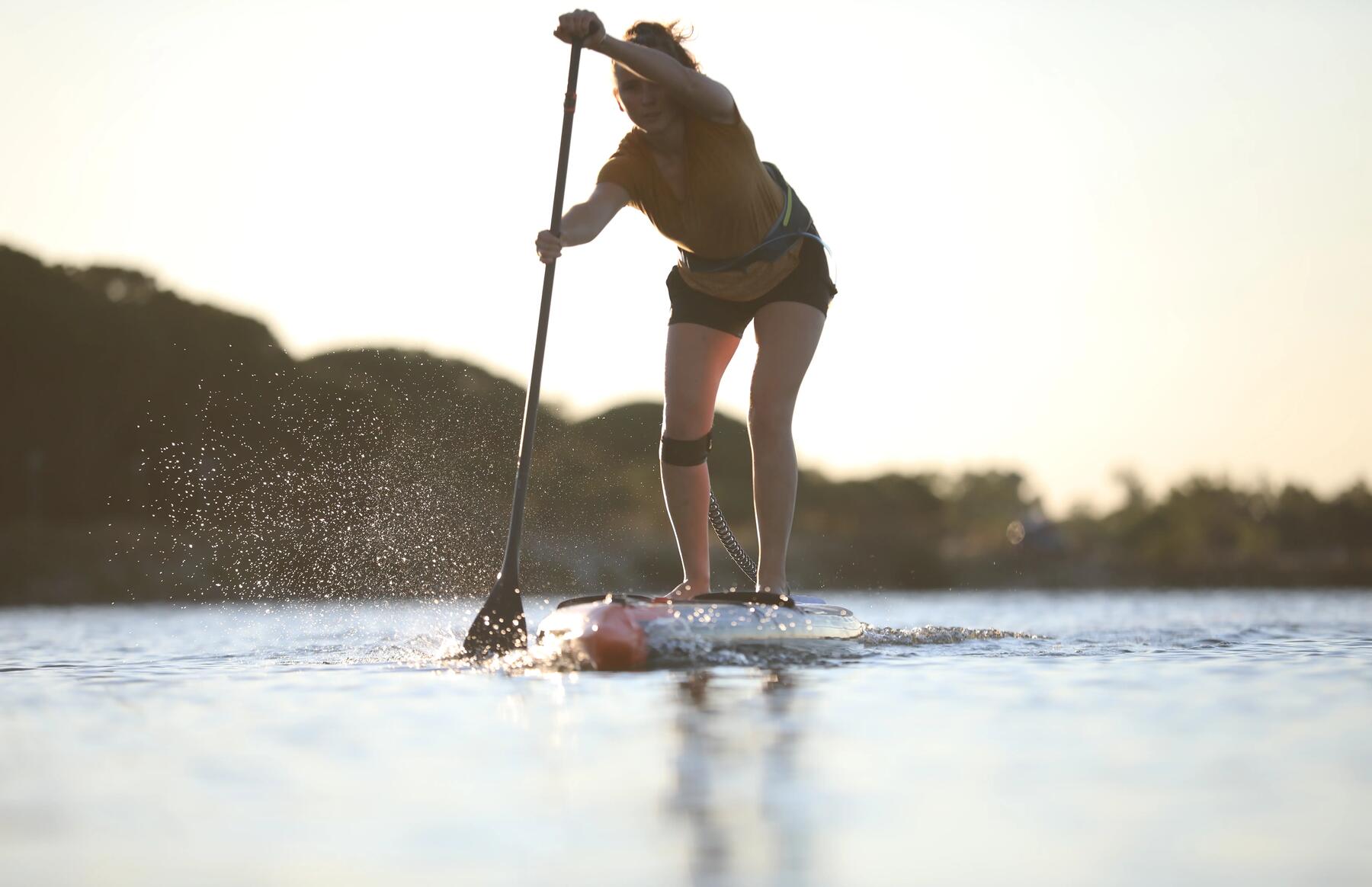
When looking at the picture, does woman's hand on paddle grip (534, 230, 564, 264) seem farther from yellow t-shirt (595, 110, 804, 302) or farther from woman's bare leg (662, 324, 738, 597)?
woman's bare leg (662, 324, 738, 597)

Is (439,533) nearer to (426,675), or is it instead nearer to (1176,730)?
(426,675)

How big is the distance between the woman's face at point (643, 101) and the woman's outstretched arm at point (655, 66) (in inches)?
3.3

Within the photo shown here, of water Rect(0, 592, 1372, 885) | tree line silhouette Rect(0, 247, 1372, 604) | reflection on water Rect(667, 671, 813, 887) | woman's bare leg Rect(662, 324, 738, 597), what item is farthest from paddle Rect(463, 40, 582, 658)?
tree line silhouette Rect(0, 247, 1372, 604)

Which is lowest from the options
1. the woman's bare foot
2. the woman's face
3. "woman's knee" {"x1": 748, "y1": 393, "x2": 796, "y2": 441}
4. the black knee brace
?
the woman's bare foot

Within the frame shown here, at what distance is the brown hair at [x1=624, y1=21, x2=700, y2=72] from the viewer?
534 centimetres

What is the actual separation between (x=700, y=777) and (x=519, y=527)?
318 cm

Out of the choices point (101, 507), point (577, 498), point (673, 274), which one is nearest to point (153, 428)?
point (101, 507)

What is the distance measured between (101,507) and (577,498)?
12.3 m

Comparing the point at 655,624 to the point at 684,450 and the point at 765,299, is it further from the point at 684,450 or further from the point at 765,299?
the point at 765,299

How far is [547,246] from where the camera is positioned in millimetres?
5383

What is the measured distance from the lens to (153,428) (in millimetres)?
37188

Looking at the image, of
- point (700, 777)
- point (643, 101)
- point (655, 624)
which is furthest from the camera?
point (643, 101)

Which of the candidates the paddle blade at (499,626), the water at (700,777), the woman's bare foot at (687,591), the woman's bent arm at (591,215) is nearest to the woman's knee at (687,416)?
the woman's bare foot at (687,591)

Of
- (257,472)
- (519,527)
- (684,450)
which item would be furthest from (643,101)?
(257,472)
